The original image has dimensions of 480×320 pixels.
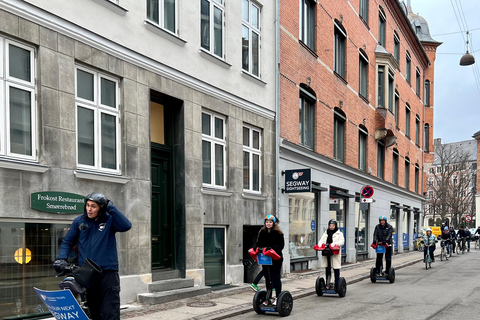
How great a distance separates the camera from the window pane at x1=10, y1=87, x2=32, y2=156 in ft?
26.1

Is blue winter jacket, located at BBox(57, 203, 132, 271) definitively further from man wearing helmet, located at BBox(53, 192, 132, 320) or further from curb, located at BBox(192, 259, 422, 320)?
curb, located at BBox(192, 259, 422, 320)

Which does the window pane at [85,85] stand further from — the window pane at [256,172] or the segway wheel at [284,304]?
the window pane at [256,172]

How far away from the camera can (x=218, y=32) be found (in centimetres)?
1348

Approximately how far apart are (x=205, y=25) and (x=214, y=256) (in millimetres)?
5697

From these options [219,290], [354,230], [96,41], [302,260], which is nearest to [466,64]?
[354,230]

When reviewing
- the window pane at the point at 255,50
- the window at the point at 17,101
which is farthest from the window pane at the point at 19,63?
the window pane at the point at 255,50

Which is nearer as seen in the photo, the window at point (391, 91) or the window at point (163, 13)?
the window at point (163, 13)

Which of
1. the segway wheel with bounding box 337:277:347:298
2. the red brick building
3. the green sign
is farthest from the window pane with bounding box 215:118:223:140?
the green sign

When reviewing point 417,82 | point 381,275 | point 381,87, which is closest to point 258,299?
point 381,275

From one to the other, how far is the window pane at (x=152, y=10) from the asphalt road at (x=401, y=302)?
20.8ft

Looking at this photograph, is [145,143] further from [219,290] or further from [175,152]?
→ [219,290]

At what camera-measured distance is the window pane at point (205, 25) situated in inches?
503

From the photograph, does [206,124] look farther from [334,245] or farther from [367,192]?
[367,192]

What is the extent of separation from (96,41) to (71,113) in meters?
1.52
